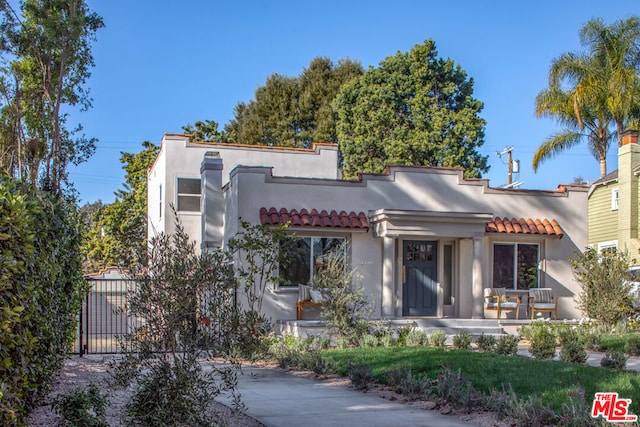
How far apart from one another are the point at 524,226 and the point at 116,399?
47.4 ft

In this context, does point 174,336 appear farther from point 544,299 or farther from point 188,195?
point 188,195

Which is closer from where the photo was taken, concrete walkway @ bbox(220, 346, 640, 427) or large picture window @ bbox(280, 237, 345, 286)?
concrete walkway @ bbox(220, 346, 640, 427)

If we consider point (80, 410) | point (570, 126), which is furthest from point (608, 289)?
point (570, 126)

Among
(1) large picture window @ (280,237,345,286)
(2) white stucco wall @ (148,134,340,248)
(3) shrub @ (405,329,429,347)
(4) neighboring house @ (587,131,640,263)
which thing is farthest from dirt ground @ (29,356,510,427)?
(4) neighboring house @ (587,131,640,263)

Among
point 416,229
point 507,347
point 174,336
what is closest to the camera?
point 174,336

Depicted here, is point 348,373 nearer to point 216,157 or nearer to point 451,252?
point 451,252

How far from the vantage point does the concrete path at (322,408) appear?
7371 mm

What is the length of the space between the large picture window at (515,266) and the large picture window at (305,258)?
522cm

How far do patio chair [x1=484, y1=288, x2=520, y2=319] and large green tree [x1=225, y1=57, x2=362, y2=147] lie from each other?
70.9 ft

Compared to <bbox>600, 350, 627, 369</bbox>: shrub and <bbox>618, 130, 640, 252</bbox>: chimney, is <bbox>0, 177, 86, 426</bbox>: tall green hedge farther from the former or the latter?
<bbox>618, 130, 640, 252</bbox>: chimney

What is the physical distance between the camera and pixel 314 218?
59.1 feet

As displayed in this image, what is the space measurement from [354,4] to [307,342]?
23.7 ft

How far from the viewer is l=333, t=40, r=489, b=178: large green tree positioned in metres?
34.0

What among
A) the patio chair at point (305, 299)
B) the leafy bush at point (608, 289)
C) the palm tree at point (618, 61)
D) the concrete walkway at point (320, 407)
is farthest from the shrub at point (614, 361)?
the palm tree at point (618, 61)
